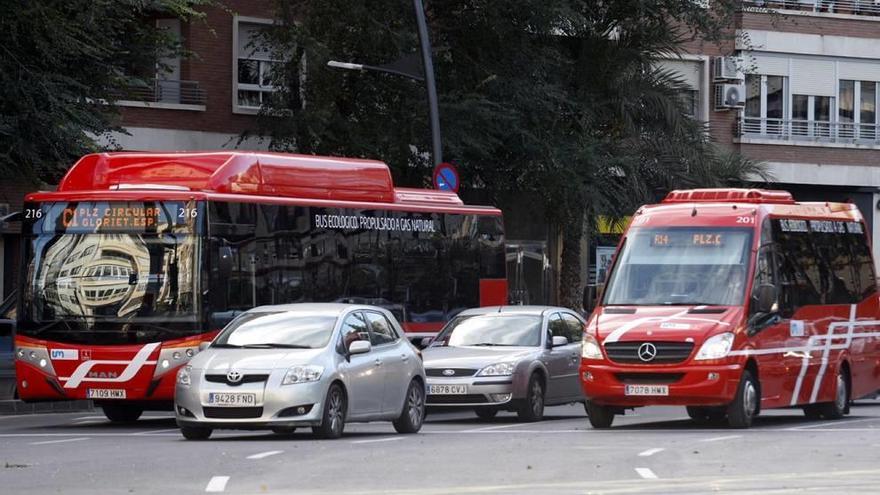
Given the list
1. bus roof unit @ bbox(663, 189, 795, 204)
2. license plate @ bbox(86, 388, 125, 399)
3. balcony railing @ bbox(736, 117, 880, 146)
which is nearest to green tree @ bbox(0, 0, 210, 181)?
license plate @ bbox(86, 388, 125, 399)

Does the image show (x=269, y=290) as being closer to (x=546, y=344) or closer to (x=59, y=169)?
(x=546, y=344)

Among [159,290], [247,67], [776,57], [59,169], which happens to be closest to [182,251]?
[159,290]

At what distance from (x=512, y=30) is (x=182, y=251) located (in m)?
16.0

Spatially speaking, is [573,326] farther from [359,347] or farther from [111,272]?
[359,347]

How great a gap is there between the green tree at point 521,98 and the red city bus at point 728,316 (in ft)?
40.0

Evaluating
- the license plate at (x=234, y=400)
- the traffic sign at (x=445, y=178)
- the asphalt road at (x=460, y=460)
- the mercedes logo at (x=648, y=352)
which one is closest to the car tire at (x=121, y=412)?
the asphalt road at (x=460, y=460)

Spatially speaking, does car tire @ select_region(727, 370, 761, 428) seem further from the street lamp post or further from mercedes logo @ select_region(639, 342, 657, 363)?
the street lamp post

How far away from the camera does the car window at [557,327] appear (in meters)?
25.9

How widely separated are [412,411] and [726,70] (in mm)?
31247

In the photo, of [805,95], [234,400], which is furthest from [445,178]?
[805,95]

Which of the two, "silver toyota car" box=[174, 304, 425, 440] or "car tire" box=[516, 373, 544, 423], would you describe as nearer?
"silver toyota car" box=[174, 304, 425, 440]

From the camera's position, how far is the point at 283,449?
59.6ft

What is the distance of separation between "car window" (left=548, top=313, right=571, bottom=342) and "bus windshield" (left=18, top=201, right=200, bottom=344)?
17.1 ft

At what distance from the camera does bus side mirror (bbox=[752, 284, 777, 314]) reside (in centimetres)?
2198
